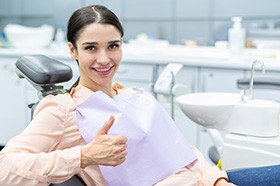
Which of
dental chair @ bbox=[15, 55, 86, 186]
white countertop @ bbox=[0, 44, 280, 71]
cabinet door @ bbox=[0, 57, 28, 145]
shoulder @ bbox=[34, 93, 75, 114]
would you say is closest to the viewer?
shoulder @ bbox=[34, 93, 75, 114]

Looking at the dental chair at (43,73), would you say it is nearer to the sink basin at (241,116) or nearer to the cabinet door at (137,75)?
the sink basin at (241,116)

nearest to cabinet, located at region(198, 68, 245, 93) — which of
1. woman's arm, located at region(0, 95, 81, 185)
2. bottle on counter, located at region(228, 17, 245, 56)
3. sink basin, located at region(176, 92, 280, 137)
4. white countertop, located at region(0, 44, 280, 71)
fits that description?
white countertop, located at region(0, 44, 280, 71)

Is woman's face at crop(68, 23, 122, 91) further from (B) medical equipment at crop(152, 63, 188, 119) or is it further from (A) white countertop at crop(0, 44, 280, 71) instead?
(A) white countertop at crop(0, 44, 280, 71)

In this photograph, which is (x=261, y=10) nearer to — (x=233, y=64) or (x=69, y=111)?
(x=233, y=64)

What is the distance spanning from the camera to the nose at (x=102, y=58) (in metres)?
1.28

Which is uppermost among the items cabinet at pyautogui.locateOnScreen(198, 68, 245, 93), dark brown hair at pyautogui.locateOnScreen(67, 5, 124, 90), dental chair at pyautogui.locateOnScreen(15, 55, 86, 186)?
dark brown hair at pyautogui.locateOnScreen(67, 5, 124, 90)

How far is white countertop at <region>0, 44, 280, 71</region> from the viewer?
261cm

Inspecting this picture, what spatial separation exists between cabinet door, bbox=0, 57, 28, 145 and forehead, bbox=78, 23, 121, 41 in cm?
222

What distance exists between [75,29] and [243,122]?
2.33 feet

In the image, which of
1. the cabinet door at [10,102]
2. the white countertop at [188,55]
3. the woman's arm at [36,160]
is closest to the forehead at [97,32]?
the woman's arm at [36,160]

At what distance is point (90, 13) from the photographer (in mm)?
1286

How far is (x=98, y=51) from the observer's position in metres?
1.29

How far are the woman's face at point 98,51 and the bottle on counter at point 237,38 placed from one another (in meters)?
1.70

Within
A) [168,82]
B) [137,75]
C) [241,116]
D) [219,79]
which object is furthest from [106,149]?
[137,75]
